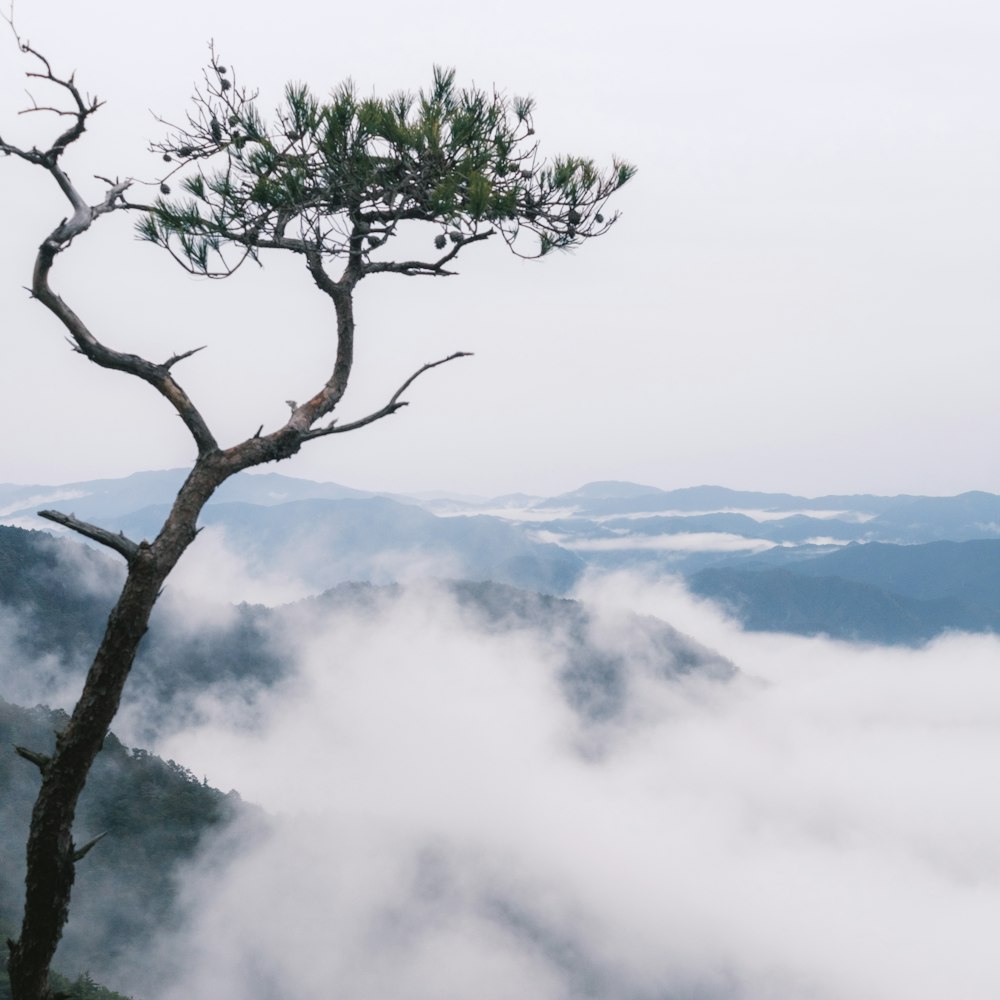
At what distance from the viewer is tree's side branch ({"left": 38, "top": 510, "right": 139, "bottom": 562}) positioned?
6246 millimetres

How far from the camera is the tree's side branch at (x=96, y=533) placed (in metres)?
6.25

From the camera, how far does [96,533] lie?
6.36 m

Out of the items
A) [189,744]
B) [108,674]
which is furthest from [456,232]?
[189,744]

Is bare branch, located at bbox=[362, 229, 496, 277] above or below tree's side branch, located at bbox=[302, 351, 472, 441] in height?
above

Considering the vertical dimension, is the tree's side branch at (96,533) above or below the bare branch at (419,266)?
below

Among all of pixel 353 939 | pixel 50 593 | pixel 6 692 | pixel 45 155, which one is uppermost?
pixel 45 155

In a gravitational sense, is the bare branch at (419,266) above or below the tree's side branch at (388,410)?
above

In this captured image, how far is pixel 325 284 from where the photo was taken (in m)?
8.47

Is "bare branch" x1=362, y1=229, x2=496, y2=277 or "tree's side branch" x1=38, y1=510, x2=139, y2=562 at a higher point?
"bare branch" x1=362, y1=229, x2=496, y2=277

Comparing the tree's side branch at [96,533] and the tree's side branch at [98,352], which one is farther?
the tree's side branch at [98,352]

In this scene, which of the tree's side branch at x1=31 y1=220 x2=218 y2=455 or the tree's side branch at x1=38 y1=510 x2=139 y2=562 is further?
the tree's side branch at x1=31 y1=220 x2=218 y2=455

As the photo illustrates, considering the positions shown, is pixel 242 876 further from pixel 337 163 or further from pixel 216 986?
pixel 337 163

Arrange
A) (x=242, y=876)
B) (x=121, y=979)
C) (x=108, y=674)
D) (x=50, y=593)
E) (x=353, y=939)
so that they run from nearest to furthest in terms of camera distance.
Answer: (x=108, y=674)
(x=121, y=979)
(x=242, y=876)
(x=50, y=593)
(x=353, y=939)

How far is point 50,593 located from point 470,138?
197055 millimetres
